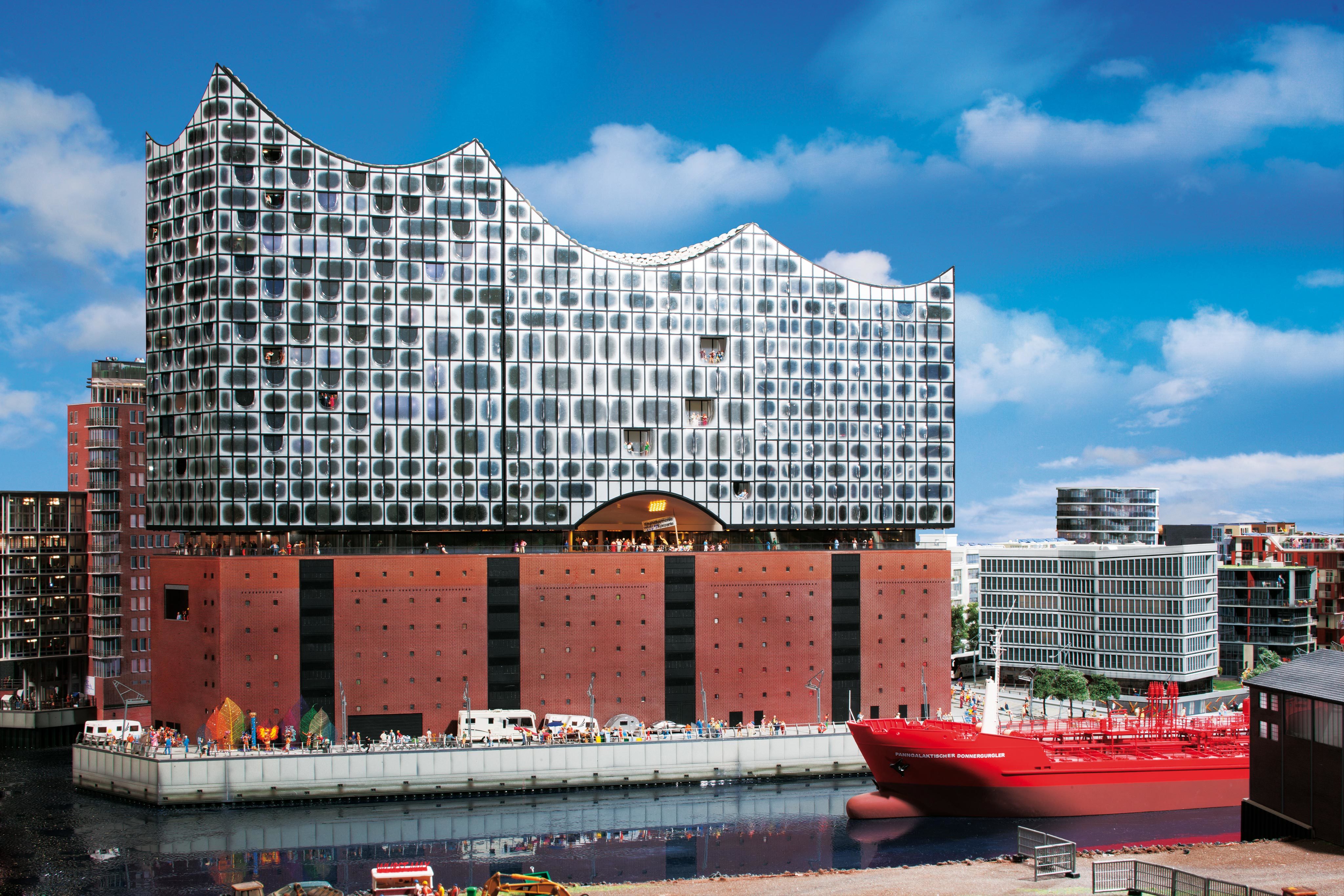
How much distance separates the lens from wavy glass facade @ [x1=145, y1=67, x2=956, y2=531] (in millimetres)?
88438

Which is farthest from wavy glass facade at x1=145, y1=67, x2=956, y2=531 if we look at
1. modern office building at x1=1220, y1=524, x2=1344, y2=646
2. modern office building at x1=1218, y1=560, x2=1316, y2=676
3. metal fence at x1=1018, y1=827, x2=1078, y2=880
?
modern office building at x1=1220, y1=524, x2=1344, y2=646

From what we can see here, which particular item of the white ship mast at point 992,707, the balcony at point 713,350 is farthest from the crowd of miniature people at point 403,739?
the balcony at point 713,350

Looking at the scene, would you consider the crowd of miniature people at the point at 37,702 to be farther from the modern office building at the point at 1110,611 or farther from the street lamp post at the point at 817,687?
the modern office building at the point at 1110,611

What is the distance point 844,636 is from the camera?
94.5 metres

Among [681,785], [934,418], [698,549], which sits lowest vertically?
[681,785]

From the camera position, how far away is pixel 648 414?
94.6 m

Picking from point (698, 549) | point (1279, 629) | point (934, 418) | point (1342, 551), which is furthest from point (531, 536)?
point (1342, 551)

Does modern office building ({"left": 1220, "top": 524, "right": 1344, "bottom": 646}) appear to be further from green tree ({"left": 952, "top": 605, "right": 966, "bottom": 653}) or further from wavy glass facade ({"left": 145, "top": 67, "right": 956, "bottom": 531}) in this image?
wavy glass facade ({"left": 145, "top": 67, "right": 956, "bottom": 531})

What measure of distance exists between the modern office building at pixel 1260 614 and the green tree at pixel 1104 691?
914 inches

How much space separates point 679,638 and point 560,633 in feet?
28.9

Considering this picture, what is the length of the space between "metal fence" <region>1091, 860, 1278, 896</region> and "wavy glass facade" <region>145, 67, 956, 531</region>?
53.0 m

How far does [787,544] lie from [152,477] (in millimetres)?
47680

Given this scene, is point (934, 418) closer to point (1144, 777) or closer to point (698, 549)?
point (698, 549)

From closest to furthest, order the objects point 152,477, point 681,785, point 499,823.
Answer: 1. point 499,823
2. point 681,785
3. point 152,477
